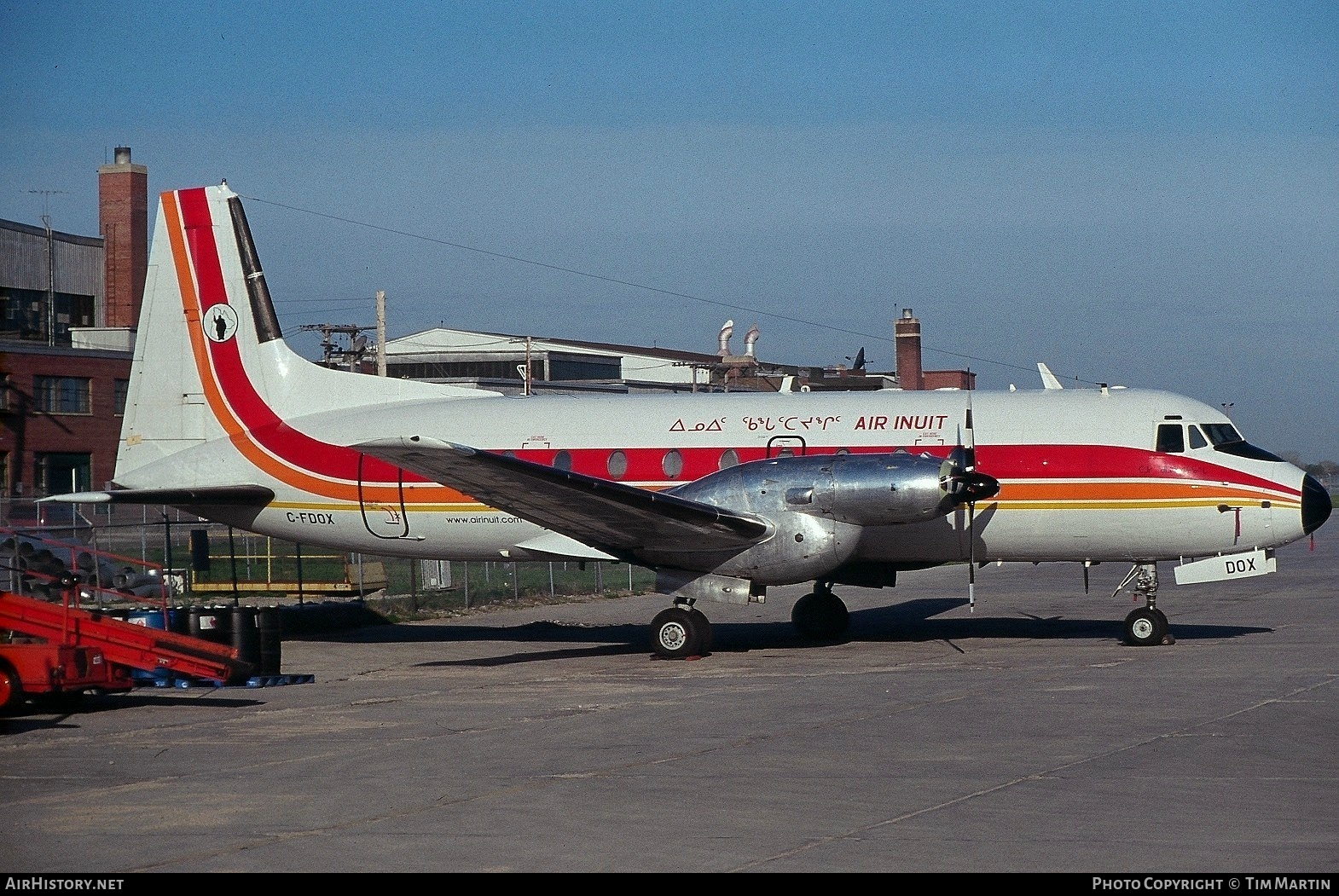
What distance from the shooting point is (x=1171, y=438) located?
17922 millimetres

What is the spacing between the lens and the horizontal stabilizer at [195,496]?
20000 millimetres

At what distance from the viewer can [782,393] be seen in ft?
65.8

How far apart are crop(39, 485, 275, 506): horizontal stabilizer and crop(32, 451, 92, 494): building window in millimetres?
25249

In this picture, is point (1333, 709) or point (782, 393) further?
point (782, 393)

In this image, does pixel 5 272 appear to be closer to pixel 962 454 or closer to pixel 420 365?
pixel 420 365

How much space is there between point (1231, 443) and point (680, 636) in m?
7.55

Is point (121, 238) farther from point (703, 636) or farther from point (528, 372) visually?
point (703, 636)

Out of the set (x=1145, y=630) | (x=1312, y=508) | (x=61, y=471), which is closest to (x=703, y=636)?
(x=1145, y=630)

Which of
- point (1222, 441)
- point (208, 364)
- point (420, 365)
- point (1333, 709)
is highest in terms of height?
point (420, 365)

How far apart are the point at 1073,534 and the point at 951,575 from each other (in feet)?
55.4

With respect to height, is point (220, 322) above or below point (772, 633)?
above

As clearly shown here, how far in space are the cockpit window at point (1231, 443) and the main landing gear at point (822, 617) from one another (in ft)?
18.4

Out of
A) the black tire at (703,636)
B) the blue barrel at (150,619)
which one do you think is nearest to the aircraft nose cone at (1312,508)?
the black tire at (703,636)

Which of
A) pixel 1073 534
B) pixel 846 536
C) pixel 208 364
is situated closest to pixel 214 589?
pixel 208 364
